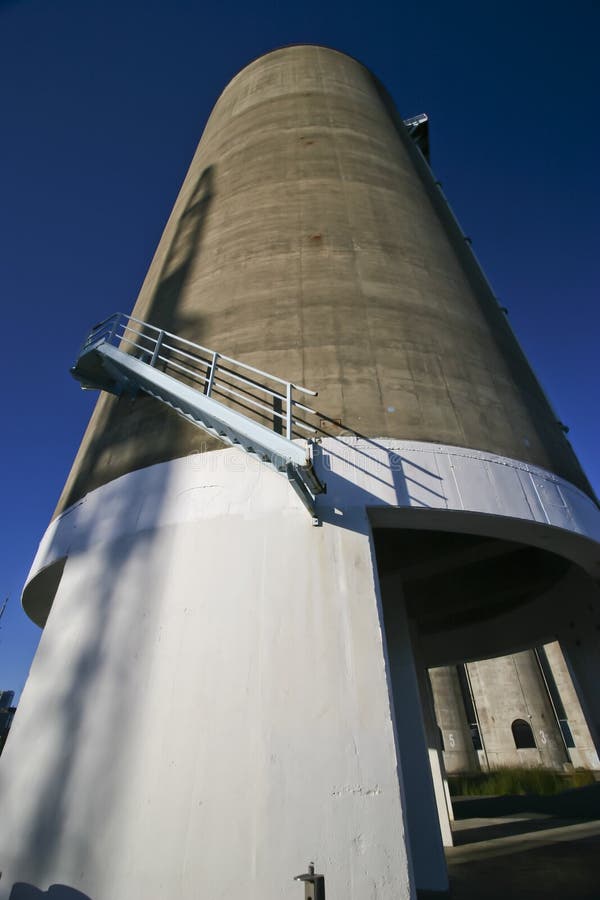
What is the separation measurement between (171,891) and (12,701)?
86.5 m

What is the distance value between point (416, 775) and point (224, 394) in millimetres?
6288

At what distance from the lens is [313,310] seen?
732 cm

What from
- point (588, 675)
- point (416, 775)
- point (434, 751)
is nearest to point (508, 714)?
point (434, 751)

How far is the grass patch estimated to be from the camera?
76.4 feet

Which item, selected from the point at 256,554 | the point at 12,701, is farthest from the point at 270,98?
the point at 12,701

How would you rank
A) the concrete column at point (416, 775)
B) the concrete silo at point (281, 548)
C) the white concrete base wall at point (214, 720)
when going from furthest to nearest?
the concrete column at point (416, 775), the concrete silo at point (281, 548), the white concrete base wall at point (214, 720)

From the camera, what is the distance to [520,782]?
24.8m

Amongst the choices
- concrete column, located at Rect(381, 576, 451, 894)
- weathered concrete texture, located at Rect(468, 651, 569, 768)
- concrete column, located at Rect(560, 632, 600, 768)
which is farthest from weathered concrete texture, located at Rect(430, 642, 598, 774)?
concrete column, located at Rect(381, 576, 451, 894)

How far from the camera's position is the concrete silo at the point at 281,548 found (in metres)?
3.85

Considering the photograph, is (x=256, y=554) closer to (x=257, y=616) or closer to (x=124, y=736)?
(x=257, y=616)

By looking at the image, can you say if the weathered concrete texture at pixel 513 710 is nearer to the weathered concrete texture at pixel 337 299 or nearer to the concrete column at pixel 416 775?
the concrete column at pixel 416 775

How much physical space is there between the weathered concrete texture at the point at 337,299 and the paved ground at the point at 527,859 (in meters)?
5.32

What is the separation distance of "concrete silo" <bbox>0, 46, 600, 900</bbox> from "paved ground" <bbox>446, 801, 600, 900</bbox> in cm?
84

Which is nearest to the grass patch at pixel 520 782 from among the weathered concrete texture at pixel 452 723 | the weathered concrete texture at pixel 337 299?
the weathered concrete texture at pixel 452 723
